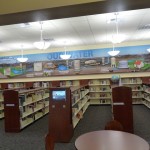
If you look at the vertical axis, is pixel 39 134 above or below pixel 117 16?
below

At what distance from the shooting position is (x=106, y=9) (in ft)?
10.9

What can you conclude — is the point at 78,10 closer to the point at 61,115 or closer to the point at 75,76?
the point at 61,115

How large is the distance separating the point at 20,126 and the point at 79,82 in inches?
223

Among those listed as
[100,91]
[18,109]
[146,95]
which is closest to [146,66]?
[146,95]

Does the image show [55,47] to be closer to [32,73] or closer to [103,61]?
[32,73]

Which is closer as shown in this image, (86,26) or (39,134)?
(39,134)

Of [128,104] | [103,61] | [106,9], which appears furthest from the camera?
[103,61]

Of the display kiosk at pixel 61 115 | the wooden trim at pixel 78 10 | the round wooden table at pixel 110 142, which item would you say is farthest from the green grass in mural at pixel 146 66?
the round wooden table at pixel 110 142

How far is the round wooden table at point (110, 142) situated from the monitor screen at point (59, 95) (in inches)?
97.8

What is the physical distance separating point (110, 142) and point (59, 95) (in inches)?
120

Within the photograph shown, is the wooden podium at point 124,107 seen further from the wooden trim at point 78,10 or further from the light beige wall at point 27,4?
the light beige wall at point 27,4

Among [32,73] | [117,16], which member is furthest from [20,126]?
[32,73]

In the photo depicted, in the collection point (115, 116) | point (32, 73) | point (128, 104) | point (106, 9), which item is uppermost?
point (106, 9)

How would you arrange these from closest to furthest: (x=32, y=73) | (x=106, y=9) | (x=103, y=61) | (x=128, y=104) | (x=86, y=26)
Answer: (x=106, y=9) → (x=128, y=104) → (x=86, y=26) → (x=103, y=61) → (x=32, y=73)
